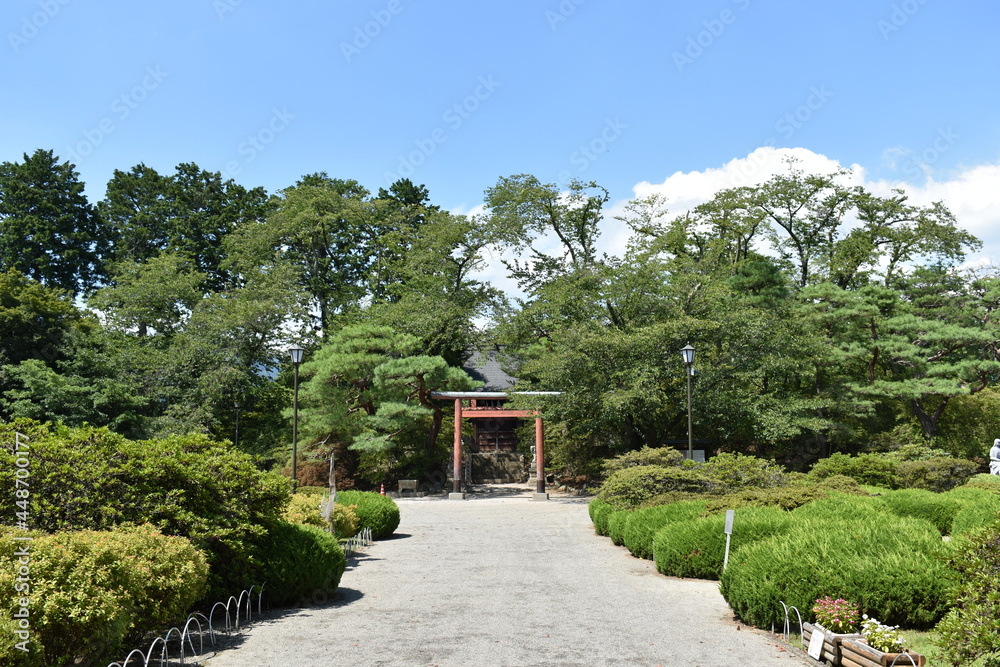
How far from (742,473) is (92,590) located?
13.6 metres

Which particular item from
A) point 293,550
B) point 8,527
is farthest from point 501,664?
point 8,527

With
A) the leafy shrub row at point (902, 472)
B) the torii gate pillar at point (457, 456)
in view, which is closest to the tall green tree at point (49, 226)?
the torii gate pillar at point (457, 456)

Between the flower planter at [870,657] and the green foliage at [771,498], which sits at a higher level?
the green foliage at [771,498]

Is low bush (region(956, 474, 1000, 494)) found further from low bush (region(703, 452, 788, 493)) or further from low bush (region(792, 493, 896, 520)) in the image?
low bush (region(792, 493, 896, 520))

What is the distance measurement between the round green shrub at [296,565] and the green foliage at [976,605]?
7116 mm

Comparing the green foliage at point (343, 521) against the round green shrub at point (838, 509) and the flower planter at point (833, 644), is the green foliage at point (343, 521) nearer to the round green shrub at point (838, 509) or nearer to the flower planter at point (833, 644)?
the round green shrub at point (838, 509)

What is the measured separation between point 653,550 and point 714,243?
76.9ft

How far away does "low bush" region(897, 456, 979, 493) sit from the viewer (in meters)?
19.2

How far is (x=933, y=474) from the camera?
1922 cm

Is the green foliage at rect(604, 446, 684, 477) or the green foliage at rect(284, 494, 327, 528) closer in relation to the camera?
the green foliage at rect(284, 494, 327, 528)

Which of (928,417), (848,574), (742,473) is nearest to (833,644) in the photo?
(848,574)

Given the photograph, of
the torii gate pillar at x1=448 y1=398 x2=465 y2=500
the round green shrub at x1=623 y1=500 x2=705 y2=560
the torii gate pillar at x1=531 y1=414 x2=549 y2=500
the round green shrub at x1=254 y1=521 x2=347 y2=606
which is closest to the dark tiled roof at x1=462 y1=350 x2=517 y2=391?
the torii gate pillar at x1=448 y1=398 x2=465 y2=500

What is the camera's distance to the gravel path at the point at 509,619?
6820 mm

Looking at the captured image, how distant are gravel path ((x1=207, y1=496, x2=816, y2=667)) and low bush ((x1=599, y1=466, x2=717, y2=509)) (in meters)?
1.35
